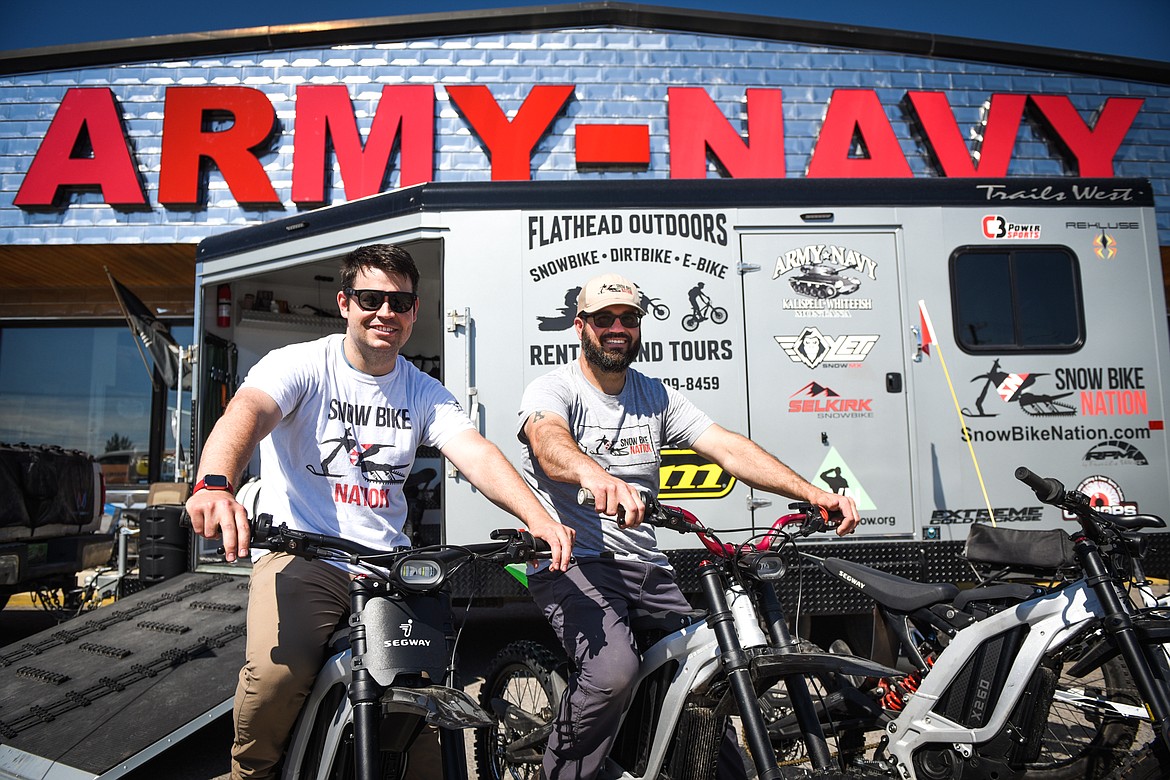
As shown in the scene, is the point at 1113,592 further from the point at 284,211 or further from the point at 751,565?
the point at 284,211

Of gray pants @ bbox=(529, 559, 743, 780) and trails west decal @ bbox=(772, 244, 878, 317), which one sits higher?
trails west decal @ bbox=(772, 244, 878, 317)

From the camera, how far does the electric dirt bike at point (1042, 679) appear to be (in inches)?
117

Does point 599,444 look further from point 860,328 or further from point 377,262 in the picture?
point 860,328

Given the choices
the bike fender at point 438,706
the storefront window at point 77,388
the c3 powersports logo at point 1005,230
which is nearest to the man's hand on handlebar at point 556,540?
the bike fender at point 438,706

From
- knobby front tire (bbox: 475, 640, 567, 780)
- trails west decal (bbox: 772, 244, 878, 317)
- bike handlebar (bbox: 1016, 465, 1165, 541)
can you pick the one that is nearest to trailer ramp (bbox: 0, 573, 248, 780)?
knobby front tire (bbox: 475, 640, 567, 780)

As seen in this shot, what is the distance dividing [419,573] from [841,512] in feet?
4.46

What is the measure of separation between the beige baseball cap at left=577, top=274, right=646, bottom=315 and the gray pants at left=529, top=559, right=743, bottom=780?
0.93 m

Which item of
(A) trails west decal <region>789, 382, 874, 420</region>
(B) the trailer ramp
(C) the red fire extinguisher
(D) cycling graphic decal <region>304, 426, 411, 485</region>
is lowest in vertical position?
(B) the trailer ramp

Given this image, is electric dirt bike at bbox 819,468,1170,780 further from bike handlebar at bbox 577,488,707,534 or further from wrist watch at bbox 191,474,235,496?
wrist watch at bbox 191,474,235,496

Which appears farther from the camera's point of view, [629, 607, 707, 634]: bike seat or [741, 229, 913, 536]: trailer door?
[741, 229, 913, 536]: trailer door

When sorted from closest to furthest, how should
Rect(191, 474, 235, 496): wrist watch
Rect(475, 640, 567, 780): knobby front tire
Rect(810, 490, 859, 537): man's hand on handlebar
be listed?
Rect(191, 474, 235, 496): wrist watch
Rect(810, 490, 859, 537): man's hand on handlebar
Rect(475, 640, 567, 780): knobby front tire

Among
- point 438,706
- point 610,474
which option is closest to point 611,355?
point 610,474

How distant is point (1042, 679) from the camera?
302cm

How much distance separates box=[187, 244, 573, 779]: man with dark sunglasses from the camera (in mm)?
2199
